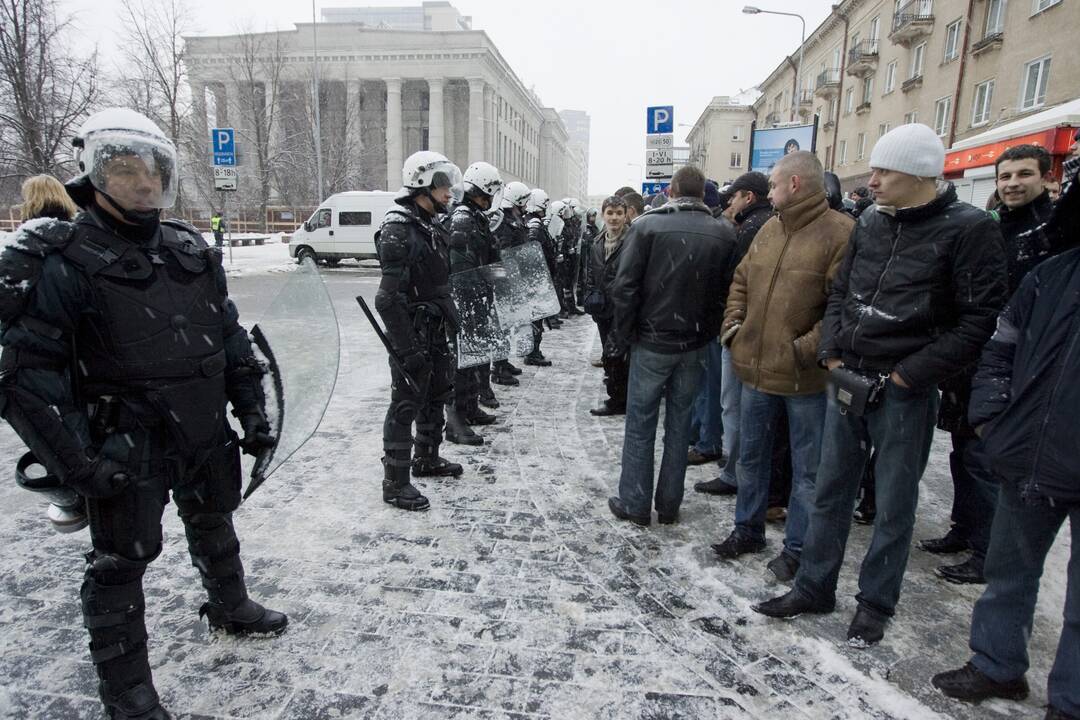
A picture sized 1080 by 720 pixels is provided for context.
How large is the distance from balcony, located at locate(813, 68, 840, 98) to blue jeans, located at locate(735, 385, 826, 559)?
1499 inches

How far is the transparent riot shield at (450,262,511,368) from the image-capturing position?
549 cm

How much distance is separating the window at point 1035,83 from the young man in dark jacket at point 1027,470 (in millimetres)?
19982

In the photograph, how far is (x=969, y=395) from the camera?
10.6 feet

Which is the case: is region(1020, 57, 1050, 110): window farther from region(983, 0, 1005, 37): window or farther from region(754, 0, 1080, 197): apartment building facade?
region(983, 0, 1005, 37): window

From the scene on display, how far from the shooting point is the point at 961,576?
130 inches

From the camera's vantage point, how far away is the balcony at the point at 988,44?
19172mm

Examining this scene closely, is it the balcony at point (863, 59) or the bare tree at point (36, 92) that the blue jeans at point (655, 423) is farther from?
the balcony at point (863, 59)

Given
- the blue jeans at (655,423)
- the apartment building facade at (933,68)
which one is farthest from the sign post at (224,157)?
the apartment building facade at (933,68)

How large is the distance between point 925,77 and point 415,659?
30295 mm

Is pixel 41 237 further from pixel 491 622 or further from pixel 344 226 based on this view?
pixel 344 226

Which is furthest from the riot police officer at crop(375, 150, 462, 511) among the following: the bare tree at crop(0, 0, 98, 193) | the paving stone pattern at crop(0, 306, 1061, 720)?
the bare tree at crop(0, 0, 98, 193)

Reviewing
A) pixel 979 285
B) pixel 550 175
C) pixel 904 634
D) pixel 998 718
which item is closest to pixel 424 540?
pixel 904 634

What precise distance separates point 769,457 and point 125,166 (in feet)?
10.9

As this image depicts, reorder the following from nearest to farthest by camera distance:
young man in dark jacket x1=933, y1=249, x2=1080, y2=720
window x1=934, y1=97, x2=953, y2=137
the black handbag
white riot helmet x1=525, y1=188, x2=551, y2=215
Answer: young man in dark jacket x1=933, y1=249, x2=1080, y2=720, the black handbag, white riot helmet x1=525, y1=188, x2=551, y2=215, window x1=934, y1=97, x2=953, y2=137
